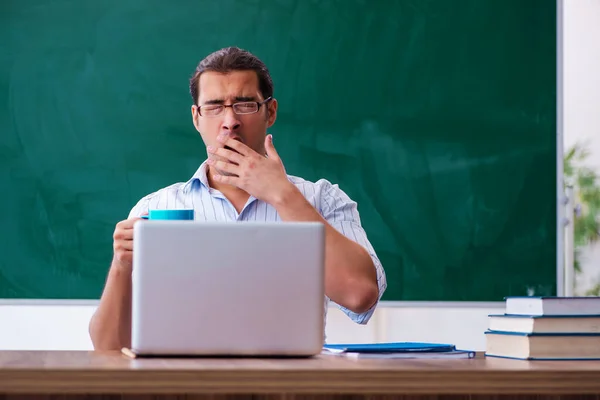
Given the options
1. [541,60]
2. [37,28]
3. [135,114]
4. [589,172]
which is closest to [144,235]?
[135,114]

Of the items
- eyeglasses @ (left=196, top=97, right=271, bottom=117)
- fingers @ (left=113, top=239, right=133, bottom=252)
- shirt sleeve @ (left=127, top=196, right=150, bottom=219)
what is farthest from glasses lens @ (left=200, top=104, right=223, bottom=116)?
fingers @ (left=113, top=239, right=133, bottom=252)

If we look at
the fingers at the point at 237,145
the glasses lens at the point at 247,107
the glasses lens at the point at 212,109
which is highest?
the glasses lens at the point at 247,107

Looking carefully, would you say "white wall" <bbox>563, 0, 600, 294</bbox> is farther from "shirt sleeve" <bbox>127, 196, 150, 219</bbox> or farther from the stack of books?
the stack of books

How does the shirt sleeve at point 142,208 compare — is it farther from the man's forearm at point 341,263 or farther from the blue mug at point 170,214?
the blue mug at point 170,214

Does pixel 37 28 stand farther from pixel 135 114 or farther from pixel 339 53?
pixel 339 53

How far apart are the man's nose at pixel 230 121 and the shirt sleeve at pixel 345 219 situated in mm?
361

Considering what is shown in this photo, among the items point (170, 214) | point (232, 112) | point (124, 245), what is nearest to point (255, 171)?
point (232, 112)

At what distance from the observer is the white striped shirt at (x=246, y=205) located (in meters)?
2.25

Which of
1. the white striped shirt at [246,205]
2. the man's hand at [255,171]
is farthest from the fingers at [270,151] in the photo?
the white striped shirt at [246,205]

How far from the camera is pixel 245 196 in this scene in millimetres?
2295

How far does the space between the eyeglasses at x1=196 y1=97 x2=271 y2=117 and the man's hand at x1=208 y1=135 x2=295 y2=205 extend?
141 millimetres

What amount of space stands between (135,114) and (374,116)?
35.7 inches

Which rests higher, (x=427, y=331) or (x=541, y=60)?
(x=541, y=60)

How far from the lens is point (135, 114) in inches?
120
